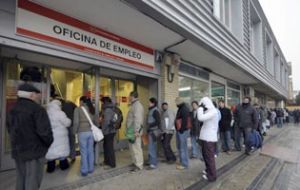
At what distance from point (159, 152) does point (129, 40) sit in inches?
123

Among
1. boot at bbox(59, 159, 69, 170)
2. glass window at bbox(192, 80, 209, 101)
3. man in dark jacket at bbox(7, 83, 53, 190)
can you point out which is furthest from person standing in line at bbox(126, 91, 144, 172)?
glass window at bbox(192, 80, 209, 101)

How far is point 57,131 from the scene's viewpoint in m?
4.88

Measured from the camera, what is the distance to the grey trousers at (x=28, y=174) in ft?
9.74

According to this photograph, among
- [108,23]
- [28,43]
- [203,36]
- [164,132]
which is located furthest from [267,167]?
[28,43]

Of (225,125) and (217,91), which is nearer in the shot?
(225,125)

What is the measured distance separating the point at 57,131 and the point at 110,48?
6.57 ft

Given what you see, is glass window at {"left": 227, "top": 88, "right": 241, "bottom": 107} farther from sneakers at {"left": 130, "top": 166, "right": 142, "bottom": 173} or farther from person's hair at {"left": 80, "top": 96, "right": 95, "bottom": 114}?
person's hair at {"left": 80, "top": 96, "right": 95, "bottom": 114}

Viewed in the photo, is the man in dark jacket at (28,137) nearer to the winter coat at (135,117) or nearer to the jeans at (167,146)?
the winter coat at (135,117)

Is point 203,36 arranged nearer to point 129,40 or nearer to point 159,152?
point 129,40

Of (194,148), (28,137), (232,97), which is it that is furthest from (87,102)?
(232,97)

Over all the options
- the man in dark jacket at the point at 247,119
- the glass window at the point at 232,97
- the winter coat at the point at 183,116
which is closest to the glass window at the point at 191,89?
the man in dark jacket at the point at 247,119

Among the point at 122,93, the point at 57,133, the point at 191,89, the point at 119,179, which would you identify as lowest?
the point at 119,179

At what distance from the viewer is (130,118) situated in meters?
5.50

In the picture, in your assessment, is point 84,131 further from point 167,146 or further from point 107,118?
point 167,146
